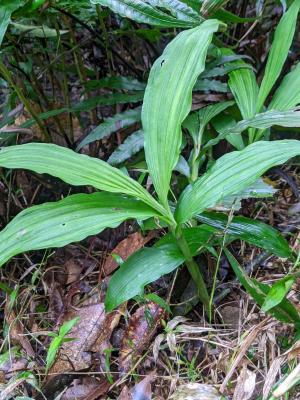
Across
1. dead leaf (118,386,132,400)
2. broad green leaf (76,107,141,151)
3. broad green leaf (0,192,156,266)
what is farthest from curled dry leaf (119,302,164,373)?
broad green leaf (76,107,141,151)

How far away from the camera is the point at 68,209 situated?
735 millimetres

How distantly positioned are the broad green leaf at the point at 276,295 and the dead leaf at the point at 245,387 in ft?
0.33

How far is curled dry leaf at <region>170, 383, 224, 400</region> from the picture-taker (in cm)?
69

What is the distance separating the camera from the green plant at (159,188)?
71cm

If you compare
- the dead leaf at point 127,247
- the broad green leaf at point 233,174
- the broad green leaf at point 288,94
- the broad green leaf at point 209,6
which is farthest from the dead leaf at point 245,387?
the broad green leaf at point 209,6

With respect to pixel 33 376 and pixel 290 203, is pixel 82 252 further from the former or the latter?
pixel 290 203

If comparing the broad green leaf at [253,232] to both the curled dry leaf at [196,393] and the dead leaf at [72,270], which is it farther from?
the dead leaf at [72,270]

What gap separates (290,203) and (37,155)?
661 millimetres

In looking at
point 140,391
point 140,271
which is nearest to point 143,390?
A: point 140,391

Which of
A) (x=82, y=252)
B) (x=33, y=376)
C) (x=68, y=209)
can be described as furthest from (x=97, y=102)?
(x=33, y=376)

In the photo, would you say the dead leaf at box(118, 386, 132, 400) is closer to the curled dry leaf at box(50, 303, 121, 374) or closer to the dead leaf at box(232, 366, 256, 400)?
the curled dry leaf at box(50, 303, 121, 374)

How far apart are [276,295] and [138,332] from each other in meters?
0.33

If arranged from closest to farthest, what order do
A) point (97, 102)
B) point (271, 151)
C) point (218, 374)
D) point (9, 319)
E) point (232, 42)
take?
point (271, 151)
point (218, 374)
point (9, 319)
point (97, 102)
point (232, 42)

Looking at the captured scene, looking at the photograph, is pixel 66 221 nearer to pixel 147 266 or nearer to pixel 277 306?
pixel 147 266
